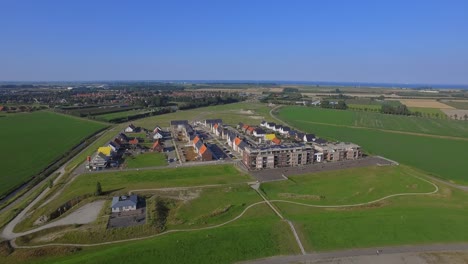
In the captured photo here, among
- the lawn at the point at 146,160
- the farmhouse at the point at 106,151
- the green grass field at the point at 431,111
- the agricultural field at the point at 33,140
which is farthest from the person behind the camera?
the green grass field at the point at 431,111

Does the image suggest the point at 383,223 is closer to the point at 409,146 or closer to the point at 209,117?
the point at 409,146

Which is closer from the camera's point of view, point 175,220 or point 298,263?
point 298,263

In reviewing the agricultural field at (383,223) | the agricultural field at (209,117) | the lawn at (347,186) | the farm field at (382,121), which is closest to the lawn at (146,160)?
the lawn at (347,186)

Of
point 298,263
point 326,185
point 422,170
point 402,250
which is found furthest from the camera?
point 422,170

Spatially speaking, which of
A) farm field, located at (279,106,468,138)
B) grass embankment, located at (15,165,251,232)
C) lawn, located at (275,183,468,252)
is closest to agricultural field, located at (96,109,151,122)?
farm field, located at (279,106,468,138)

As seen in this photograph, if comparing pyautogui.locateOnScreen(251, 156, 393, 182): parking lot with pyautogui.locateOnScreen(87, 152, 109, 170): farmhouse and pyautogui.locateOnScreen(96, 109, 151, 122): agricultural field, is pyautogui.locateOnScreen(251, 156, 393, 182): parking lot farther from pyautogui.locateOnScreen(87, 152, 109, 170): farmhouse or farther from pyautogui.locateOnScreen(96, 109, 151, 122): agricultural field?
pyautogui.locateOnScreen(96, 109, 151, 122): agricultural field

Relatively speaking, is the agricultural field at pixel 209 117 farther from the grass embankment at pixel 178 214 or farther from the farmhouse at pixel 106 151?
the grass embankment at pixel 178 214

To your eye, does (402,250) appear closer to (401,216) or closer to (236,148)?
(401,216)

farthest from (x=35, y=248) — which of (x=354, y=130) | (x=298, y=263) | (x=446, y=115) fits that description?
(x=446, y=115)
